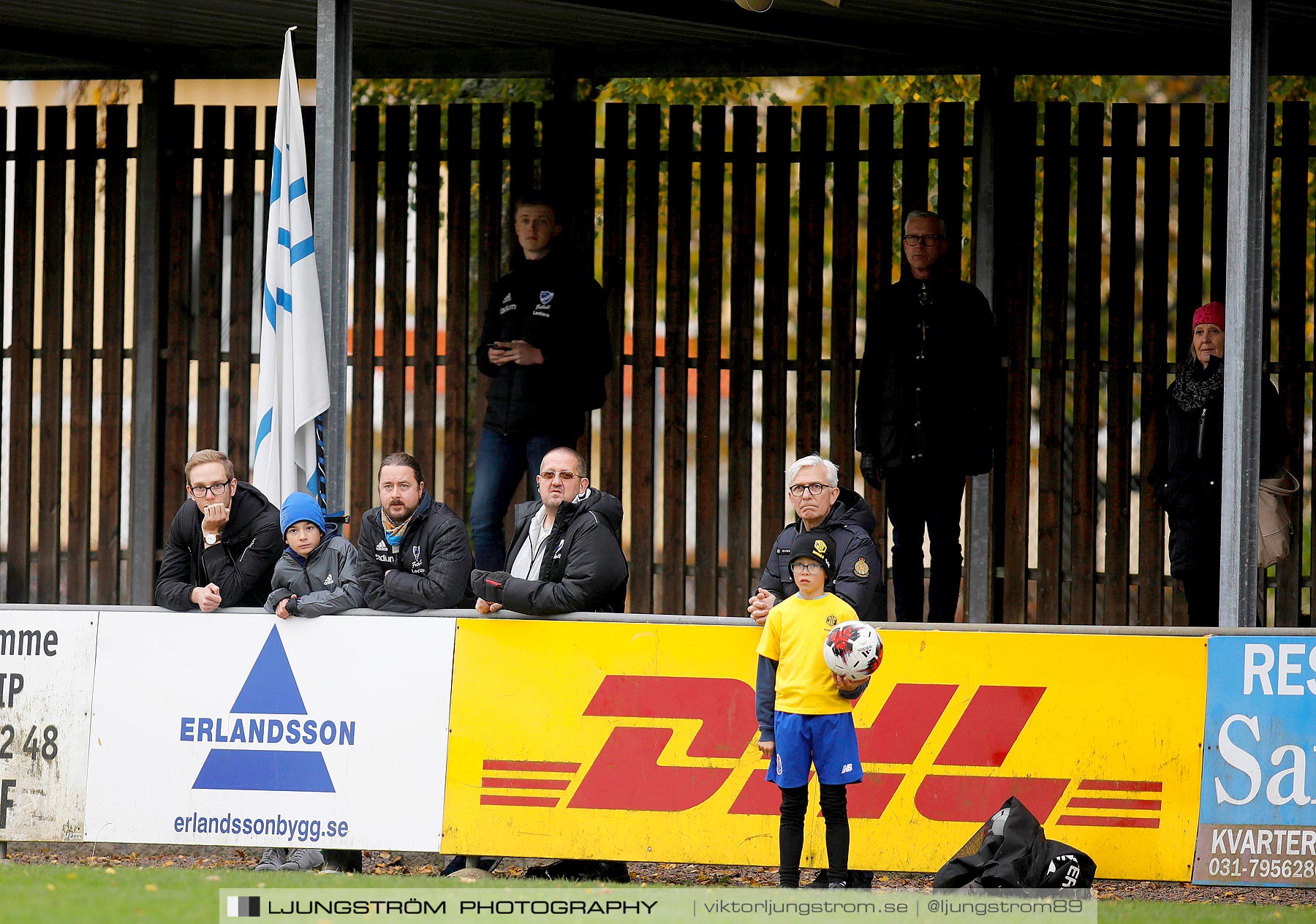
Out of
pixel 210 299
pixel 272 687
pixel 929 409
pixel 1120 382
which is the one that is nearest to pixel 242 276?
pixel 210 299

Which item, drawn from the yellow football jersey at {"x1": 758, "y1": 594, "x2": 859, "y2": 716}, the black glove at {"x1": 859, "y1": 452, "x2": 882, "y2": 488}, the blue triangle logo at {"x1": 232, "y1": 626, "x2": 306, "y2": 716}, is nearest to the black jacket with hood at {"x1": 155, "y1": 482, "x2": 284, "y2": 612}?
the blue triangle logo at {"x1": 232, "y1": 626, "x2": 306, "y2": 716}

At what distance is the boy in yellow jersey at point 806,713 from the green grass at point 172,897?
42 centimetres

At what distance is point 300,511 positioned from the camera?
7773mm

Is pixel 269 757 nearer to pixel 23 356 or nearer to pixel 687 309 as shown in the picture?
pixel 687 309

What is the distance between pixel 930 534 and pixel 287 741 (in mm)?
3530

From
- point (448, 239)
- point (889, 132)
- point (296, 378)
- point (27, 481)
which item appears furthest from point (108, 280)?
point (889, 132)

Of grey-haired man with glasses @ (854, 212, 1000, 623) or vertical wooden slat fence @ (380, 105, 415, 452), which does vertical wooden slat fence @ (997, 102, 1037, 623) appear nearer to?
grey-haired man with glasses @ (854, 212, 1000, 623)

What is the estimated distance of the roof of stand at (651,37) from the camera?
33.2 feet

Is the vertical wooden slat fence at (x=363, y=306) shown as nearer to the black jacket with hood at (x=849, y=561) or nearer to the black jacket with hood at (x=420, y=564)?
the black jacket with hood at (x=420, y=564)

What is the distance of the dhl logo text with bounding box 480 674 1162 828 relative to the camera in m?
7.12

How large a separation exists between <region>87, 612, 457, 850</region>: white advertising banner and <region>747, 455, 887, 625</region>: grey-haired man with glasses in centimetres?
146

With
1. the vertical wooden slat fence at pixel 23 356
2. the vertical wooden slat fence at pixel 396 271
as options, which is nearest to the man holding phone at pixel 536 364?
the vertical wooden slat fence at pixel 396 271

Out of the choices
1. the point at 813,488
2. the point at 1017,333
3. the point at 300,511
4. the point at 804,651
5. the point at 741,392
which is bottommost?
the point at 804,651

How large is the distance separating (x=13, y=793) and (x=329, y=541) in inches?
73.2
